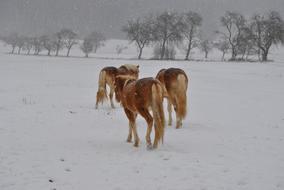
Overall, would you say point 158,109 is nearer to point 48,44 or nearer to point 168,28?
point 168,28

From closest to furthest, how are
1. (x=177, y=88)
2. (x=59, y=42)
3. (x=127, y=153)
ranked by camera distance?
(x=127, y=153), (x=177, y=88), (x=59, y=42)

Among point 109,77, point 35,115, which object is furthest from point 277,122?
point 35,115

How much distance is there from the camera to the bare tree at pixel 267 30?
65500 millimetres

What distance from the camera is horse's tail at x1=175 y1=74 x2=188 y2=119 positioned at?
34.9 ft

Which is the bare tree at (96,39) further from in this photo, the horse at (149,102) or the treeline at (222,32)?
the horse at (149,102)

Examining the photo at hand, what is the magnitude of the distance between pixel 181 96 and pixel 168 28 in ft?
231

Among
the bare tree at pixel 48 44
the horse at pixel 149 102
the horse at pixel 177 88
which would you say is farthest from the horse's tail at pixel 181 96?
the bare tree at pixel 48 44

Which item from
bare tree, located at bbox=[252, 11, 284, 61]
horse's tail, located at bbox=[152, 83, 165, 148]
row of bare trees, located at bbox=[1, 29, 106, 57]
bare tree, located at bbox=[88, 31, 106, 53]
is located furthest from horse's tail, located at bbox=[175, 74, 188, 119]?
bare tree, located at bbox=[88, 31, 106, 53]

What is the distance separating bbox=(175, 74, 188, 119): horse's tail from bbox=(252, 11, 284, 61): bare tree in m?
57.3

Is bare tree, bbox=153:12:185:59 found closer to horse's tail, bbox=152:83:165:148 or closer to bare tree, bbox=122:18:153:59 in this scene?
bare tree, bbox=122:18:153:59

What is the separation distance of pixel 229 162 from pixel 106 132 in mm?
4292

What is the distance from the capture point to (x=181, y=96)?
35.1ft

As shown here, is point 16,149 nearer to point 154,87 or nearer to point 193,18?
point 154,87

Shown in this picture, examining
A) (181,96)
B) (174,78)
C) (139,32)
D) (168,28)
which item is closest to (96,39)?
(139,32)
